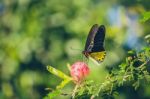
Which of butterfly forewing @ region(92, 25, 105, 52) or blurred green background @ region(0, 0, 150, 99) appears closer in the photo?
butterfly forewing @ region(92, 25, 105, 52)

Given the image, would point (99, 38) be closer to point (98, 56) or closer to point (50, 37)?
point (98, 56)

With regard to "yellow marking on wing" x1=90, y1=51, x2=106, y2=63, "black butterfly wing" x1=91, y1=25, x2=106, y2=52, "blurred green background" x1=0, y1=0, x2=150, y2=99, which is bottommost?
"yellow marking on wing" x1=90, y1=51, x2=106, y2=63

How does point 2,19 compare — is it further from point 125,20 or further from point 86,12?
point 125,20

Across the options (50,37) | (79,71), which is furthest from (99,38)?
(50,37)

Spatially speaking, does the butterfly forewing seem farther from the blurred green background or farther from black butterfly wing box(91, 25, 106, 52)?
the blurred green background

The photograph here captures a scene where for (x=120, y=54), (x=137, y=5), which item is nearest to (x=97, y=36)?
(x=120, y=54)

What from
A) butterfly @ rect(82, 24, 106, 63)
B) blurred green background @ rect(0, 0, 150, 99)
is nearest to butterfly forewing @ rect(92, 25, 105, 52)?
butterfly @ rect(82, 24, 106, 63)
